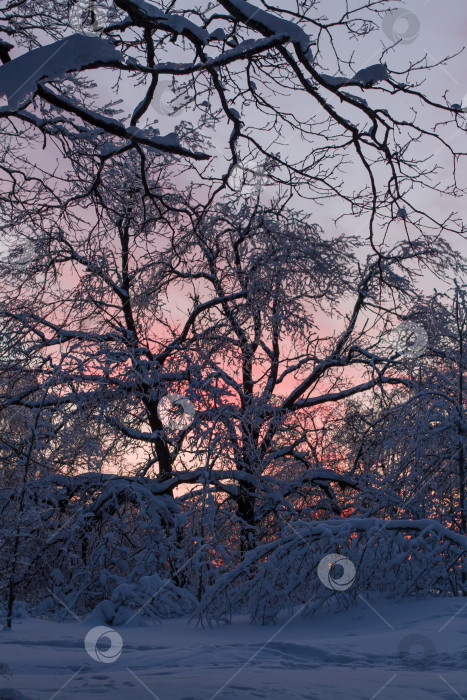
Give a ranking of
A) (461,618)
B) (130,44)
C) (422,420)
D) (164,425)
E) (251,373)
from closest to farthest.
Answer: (461,618), (130,44), (422,420), (164,425), (251,373)

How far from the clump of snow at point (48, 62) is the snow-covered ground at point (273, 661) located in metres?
3.23

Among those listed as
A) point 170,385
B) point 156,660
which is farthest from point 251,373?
point 156,660

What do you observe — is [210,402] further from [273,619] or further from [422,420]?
[273,619]

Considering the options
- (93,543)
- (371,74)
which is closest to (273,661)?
(371,74)

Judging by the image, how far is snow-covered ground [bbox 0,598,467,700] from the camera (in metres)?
3.36

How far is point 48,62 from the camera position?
3938 millimetres

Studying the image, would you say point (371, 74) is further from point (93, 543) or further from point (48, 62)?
point (93, 543)

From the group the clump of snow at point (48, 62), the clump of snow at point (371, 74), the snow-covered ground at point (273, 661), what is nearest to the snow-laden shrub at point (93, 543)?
the snow-covered ground at point (273, 661)

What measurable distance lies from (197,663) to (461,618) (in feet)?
7.67

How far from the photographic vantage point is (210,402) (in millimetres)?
10367

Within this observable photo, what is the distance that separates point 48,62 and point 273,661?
403 cm

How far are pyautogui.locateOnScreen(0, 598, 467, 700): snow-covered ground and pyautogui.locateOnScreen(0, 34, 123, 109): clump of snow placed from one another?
3.23m

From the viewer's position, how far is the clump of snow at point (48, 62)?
3873 millimetres

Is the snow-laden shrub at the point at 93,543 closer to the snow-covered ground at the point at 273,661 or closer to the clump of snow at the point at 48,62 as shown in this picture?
the snow-covered ground at the point at 273,661
